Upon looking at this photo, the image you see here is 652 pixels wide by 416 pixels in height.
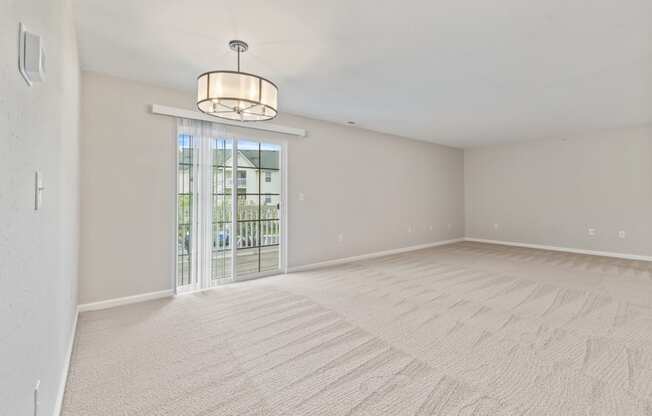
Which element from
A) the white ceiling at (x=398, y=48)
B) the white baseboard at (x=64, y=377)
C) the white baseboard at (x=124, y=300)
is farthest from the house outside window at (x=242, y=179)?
the white baseboard at (x=64, y=377)

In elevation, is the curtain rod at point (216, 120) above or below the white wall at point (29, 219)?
above

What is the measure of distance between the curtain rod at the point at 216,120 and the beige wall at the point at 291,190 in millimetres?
101

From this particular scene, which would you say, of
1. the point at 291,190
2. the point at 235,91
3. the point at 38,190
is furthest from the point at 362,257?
the point at 38,190

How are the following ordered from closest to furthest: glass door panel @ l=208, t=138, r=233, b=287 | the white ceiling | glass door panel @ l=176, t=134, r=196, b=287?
the white ceiling → glass door panel @ l=176, t=134, r=196, b=287 → glass door panel @ l=208, t=138, r=233, b=287

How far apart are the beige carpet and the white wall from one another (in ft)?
2.05

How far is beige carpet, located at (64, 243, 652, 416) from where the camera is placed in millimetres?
1673

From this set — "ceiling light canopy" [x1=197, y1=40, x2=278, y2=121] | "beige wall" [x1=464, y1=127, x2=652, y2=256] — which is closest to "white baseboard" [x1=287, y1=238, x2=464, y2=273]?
"beige wall" [x1=464, y1=127, x2=652, y2=256]

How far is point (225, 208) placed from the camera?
3.93 metres

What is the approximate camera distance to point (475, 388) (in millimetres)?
1780

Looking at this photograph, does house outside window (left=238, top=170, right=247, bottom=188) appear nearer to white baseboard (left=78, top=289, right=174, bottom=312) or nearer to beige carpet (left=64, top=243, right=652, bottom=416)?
beige carpet (left=64, top=243, right=652, bottom=416)

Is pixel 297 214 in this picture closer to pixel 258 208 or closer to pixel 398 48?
pixel 258 208

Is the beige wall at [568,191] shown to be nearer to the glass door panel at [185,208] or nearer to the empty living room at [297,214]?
the empty living room at [297,214]

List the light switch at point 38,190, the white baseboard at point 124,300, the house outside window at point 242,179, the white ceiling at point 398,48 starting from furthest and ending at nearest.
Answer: the house outside window at point 242,179 < the white baseboard at point 124,300 < the white ceiling at point 398,48 < the light switch at point 38,190

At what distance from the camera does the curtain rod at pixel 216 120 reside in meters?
3.39
